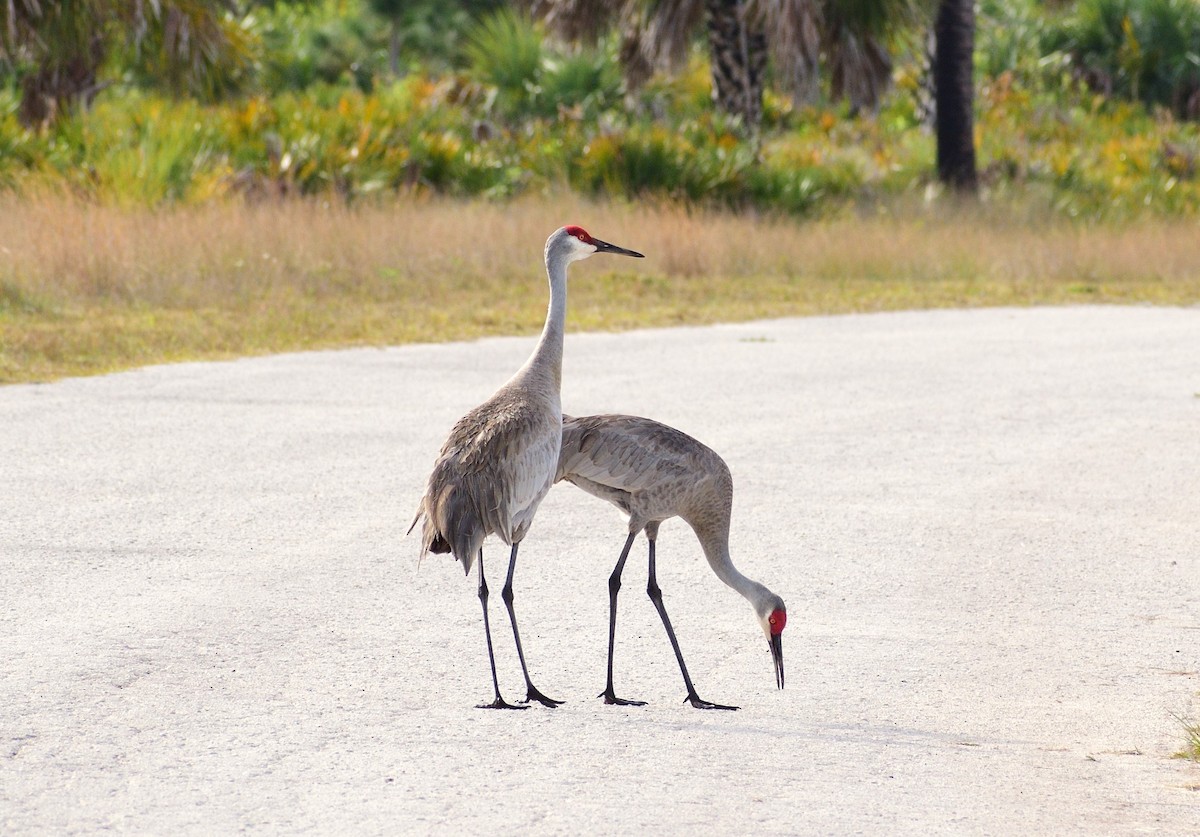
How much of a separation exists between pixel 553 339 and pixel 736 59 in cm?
2264

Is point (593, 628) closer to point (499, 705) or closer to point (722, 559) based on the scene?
point (722, 559)

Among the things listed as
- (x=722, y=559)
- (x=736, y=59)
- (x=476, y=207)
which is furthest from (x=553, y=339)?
(x=736, y=59)

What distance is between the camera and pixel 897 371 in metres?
13.6

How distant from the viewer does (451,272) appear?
1917 centimetres

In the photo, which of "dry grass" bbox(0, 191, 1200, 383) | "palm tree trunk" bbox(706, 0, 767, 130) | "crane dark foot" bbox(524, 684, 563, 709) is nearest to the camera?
"crane dark foot" bbox(524, 684, 563, 709)

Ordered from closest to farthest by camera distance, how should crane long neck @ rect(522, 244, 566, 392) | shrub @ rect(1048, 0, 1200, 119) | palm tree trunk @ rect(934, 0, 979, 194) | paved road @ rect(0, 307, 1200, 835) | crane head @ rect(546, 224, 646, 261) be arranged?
paved road @ rect(0, 307, 1200, 835) → crane long neck @ rect(522, 244, 566, 392) → crane head @ rect(546, 224, 646, 261) → palm tree trunk @ rect(934, 0, 979, 194) → shrub @ rect(1048, 0, 1200, 119)

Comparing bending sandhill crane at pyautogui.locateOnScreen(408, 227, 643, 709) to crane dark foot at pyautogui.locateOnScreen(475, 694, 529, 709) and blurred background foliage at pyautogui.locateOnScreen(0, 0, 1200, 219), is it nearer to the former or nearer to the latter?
crane dark foot at pyautogui.locateOnScreen(475, 694, 529, 709)

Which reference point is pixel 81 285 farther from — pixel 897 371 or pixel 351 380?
pixel 897 371

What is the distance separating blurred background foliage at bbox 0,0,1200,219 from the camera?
70.2 ft

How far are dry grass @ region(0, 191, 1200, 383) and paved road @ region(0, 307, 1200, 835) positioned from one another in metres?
2.98

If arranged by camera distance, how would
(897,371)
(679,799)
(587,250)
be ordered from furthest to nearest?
(897,371), (587,250), (679,799)

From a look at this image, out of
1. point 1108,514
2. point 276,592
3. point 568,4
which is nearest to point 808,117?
point 568,4

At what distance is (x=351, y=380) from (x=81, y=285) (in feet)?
16.9

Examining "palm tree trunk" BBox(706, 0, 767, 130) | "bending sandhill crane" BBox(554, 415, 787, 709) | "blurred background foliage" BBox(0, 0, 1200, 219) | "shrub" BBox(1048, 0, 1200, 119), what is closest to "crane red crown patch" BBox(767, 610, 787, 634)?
"bending sandhill crane" BBox(554, 415, 787, 709)
